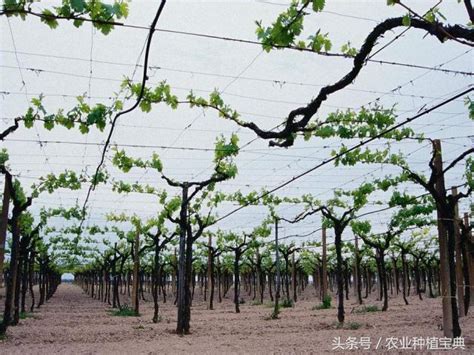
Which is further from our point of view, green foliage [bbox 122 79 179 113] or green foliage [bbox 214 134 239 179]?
green foliage [bbox 214 134 239 179]

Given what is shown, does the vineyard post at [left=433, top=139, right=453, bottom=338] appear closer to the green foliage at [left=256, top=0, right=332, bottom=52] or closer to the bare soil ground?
the bare soil ground

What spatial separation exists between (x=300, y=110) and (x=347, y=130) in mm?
4862

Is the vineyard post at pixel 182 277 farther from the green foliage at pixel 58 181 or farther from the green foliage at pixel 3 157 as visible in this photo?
the green foliage at pixel 3 157

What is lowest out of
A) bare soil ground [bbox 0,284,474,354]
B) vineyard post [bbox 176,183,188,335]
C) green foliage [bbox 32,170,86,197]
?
bare soil ground [bbox 0,284,474,354]

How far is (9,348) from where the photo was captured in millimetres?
10688

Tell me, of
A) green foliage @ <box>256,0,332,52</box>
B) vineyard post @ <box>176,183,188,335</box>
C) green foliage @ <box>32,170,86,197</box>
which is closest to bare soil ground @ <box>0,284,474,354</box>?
vineyard post @ <box>176,183,188,335</box>

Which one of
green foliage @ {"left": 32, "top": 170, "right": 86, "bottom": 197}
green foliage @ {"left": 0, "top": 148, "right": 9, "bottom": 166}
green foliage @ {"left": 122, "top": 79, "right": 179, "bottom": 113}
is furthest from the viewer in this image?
green foliage @ {"left": 32, "top": 170, "right": 86, "bottom": 197}

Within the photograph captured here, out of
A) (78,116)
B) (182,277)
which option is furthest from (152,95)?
(182,277)

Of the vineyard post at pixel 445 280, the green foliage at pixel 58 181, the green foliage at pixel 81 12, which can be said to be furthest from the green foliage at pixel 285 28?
the green foliage at pixel 58 181

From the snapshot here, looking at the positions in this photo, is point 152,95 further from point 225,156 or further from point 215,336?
point 215,336

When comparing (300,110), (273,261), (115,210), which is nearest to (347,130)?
(300,110)

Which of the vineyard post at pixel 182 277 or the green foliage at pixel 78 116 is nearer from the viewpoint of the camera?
the green foliage at pixel 78 116

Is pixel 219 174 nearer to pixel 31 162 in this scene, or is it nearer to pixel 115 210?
pixel 31 162

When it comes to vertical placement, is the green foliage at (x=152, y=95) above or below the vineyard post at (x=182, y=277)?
above
